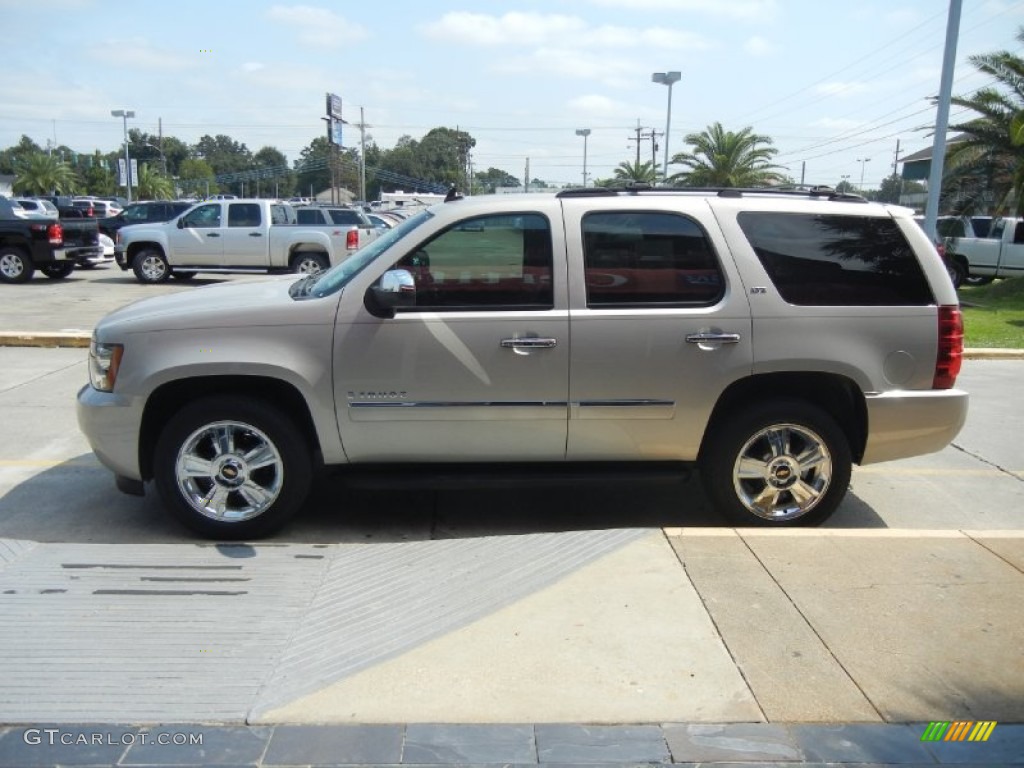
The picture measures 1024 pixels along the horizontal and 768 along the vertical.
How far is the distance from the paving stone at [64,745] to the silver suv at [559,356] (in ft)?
5.99

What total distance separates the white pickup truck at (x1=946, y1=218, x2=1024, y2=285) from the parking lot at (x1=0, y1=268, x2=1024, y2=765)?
1905 centimetres

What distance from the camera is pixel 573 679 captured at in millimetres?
3426

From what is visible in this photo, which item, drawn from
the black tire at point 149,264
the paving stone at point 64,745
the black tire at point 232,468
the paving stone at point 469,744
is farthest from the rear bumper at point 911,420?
the black tire at point 149,264

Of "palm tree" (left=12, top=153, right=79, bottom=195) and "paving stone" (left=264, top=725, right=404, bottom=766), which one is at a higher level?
"palm tree" (left=12, top=153, right=79, bottom=195)

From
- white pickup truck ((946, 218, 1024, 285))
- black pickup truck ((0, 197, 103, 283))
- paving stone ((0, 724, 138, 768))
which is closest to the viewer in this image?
paving stone ((0, 724, 138, 768))

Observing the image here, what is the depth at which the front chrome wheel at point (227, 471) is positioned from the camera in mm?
4824

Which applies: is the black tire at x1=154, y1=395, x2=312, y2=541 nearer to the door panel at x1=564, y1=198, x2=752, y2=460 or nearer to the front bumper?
the front bumper

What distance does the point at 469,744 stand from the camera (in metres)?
3.04

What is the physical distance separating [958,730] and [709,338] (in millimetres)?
2279

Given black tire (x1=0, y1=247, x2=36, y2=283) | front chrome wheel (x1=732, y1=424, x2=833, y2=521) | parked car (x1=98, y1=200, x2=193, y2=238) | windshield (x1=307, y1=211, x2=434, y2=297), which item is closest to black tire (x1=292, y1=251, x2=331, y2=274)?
black tire (x1=0, y1=247, x2=36, y2=283)

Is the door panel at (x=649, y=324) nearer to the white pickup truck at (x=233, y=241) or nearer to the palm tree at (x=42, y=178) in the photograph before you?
the white pickup truck at (x=233, y=241)

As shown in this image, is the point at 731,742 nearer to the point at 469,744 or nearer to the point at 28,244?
the point at 469,744

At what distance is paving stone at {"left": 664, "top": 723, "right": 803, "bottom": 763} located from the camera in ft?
9.84

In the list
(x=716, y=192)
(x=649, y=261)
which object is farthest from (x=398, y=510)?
(x=716, y=192)
